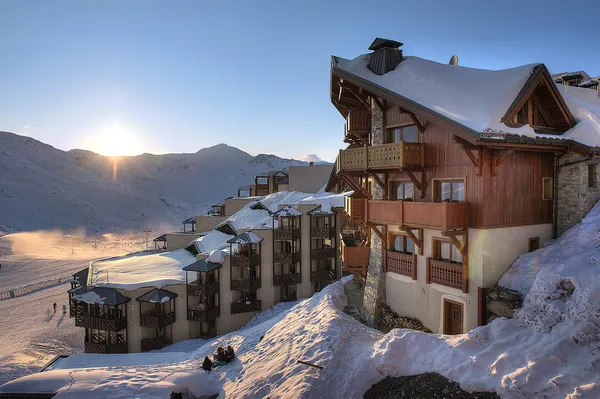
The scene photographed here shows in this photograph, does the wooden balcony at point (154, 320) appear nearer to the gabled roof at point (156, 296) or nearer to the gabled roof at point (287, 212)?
the gabled roof at point (156, 296)

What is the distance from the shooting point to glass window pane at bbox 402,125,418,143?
17.0m

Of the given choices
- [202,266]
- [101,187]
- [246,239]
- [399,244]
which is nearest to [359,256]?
[399,244]

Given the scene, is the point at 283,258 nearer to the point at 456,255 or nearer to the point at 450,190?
the point at 456,255

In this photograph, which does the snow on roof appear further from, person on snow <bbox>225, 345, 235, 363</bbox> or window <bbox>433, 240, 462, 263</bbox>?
window <bbox>433, 240, 462, 263</bbox>

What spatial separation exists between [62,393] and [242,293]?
1819 cm

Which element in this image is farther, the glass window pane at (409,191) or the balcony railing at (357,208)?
the balcony railing at (357,208)

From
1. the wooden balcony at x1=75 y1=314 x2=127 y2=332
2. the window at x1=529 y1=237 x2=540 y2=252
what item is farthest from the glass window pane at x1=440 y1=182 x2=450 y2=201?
the wooden balcony at x1=75 y1=314 x2=127 y2=332

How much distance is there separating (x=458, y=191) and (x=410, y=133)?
4017 mm

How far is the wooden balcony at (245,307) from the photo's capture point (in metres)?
31.2

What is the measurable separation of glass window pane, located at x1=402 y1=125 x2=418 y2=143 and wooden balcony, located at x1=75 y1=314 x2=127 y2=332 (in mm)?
24279

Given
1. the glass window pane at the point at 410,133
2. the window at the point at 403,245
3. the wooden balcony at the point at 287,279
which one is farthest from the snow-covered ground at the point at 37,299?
the glass window pane at the point at 410,133

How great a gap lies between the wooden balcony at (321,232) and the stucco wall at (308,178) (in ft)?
72.7

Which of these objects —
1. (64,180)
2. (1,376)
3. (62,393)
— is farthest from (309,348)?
(64,180)

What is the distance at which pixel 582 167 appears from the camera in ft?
48.4
